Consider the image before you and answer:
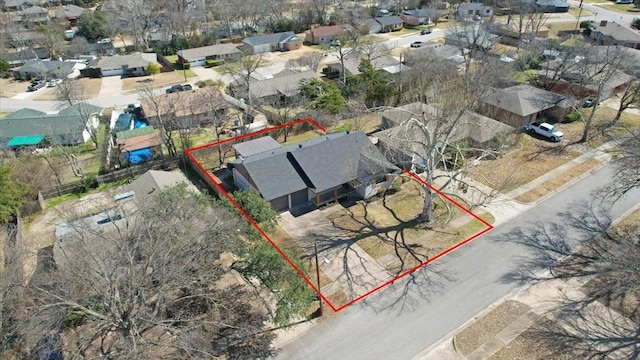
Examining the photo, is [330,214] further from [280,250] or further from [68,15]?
[68,15]

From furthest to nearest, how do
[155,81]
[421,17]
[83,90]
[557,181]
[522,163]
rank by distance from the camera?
[421,17]
[155,81]
[83,90]
[522,163]
[557,181]

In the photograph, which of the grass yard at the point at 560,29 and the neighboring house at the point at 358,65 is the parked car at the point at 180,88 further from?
the grass yard at the point at 560,29

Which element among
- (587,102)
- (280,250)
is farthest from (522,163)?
(280,250)

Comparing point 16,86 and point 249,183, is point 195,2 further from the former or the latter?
point 249,183

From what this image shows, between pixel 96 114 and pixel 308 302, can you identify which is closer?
pixel 308 302

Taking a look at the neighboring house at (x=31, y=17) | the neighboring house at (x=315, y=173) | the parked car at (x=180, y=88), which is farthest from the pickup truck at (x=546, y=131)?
the neighboring house at (x=31, y=17)

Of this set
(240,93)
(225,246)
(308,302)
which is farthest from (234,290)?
(240,93)
